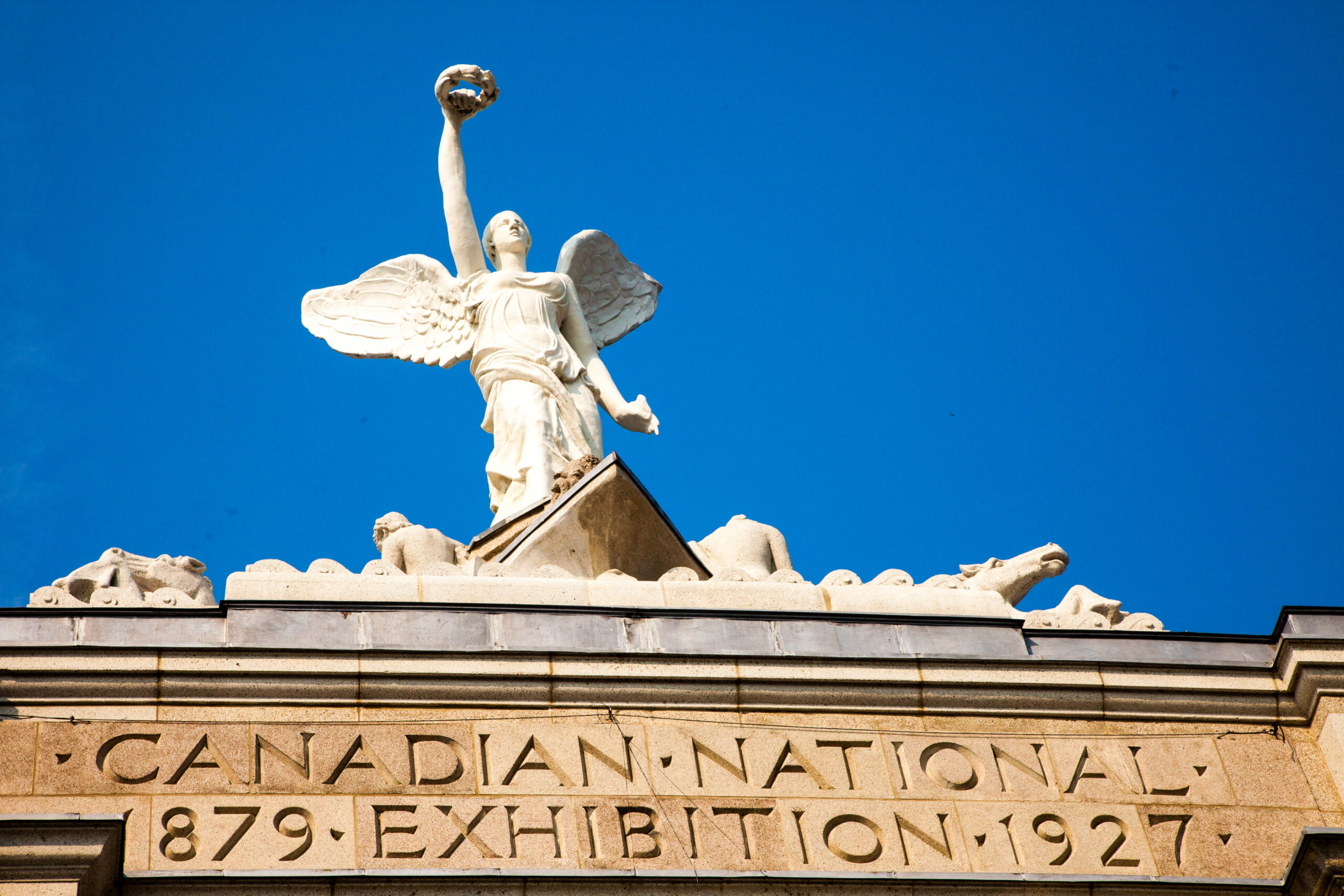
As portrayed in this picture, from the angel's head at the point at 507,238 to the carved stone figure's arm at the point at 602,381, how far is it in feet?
2.20

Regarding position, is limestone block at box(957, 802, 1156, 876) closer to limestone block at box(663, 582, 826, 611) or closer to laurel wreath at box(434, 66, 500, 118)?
limestone block at box(663, 582, 826, 611)

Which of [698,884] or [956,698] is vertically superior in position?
[956,698]

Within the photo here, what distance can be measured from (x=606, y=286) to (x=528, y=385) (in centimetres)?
292

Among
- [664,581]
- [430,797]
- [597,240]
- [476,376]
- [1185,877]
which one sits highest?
[597,240]

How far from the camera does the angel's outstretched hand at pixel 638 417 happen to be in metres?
19.4

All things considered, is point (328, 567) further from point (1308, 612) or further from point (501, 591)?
point (1308, 612)

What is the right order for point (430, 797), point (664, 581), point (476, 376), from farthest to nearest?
1. point (476, 376)
2. point (664, 581)
3. point (430, 797)

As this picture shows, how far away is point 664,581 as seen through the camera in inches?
575

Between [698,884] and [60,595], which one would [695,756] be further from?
[60,595]

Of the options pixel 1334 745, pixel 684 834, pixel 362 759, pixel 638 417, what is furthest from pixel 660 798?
pixel 638 417

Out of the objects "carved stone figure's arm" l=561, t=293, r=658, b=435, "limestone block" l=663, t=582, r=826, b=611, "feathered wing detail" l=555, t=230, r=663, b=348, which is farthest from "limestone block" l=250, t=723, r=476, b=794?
"feathered wing detail" l=555, t=230, r=663, b=348

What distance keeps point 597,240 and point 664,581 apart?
26.1ft

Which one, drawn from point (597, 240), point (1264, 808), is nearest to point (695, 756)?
point (1264, 808)

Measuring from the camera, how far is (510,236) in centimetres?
2058
